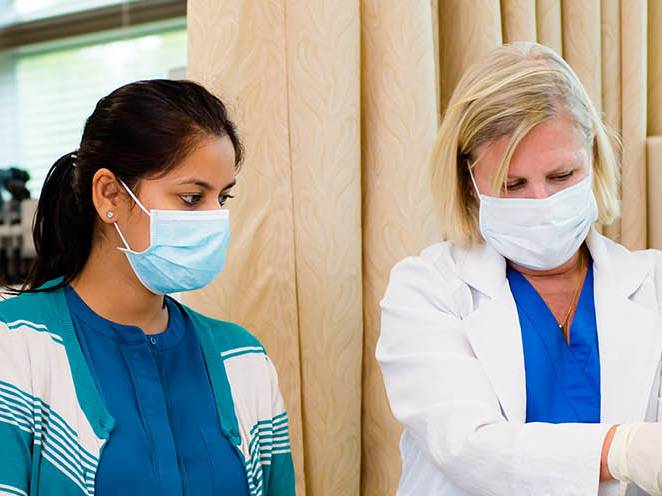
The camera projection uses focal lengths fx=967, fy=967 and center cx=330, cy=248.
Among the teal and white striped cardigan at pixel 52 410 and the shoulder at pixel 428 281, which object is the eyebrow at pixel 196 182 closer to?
the teal and white striped cardigan at pixel 52 410

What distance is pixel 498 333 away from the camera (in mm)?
1604

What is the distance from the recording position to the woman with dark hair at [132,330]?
1.41 m

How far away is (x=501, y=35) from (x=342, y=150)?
0.54 metres

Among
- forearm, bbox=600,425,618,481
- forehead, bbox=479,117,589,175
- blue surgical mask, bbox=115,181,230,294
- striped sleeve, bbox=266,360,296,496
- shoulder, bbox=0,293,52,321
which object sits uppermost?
forehead, bbox=479,117,589,175

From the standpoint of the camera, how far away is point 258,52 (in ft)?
6.27

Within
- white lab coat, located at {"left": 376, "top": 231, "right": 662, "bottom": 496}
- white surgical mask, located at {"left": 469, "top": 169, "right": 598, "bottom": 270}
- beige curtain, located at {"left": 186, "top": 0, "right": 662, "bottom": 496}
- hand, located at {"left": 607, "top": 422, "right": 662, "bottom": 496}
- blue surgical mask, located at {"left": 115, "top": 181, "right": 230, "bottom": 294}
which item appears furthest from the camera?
beige curtain, located at {"left": 186, "top": 0, "right": 662, "bottom": 496}

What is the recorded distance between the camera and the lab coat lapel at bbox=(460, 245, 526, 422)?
1560 millimetres

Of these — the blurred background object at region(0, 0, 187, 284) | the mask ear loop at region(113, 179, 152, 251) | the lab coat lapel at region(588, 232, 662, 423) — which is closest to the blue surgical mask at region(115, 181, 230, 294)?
the mask ear loop at region(113, 179, 152, 251)

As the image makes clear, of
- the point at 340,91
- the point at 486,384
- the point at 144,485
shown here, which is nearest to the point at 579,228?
the point at 486,384

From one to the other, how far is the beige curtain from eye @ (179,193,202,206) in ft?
1.35

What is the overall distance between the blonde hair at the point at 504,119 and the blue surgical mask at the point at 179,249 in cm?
43

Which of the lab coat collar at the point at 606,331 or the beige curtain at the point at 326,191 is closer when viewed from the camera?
the lab coat collar at the point at 606,331

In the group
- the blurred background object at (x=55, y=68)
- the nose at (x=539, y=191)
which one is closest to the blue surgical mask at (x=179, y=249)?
the nose at (x=539, y=191)

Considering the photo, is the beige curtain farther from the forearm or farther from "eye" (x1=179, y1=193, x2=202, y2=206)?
the forearm
